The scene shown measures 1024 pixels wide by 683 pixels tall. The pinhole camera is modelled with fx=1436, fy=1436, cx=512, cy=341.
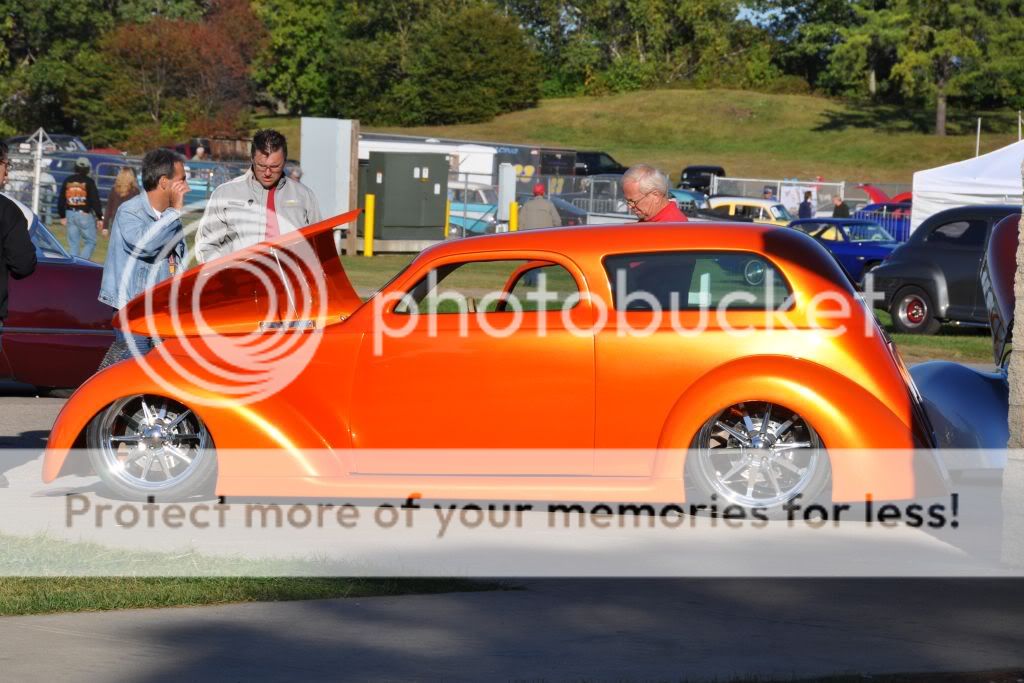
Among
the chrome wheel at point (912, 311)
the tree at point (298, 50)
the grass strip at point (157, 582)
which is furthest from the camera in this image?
the tree at point (298, 50)

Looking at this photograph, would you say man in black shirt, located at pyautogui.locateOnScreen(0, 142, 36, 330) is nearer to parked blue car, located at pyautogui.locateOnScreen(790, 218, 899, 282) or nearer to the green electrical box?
parked blue car, located at pyautogui.locateOnScreen(790, 218, 899, 282)

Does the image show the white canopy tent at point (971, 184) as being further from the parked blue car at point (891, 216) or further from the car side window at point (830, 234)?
the parked blue car at point (891, 216)

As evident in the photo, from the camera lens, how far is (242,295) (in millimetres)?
7715

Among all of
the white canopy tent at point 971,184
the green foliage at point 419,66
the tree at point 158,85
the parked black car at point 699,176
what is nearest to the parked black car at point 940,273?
the white canopy tent at point 971,184

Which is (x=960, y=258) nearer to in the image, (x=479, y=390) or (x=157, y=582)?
(x=479, y=390)

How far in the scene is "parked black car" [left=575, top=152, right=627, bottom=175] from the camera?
57594 millimetres

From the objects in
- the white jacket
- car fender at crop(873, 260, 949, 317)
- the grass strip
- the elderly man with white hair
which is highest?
the elderly man with white hair

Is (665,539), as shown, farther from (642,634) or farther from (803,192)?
(803,192)

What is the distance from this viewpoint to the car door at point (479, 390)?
707 cm

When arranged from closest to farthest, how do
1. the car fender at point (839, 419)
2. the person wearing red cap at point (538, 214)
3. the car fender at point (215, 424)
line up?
1. the car fender at point (839, 419)
2. the car fender at point (215, 424)
3. the person wearing red cap at point (538, 214)

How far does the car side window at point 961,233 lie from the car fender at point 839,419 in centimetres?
1395

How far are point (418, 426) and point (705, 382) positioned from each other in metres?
1.43

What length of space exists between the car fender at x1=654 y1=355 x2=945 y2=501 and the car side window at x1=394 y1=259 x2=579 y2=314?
0.86 metres

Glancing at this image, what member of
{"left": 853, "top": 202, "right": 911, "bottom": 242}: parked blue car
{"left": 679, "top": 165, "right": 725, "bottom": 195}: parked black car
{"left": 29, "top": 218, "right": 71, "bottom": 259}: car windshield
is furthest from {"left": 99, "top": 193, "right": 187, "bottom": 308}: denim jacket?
{"left": 679, "top": 165, "right": 725, "bottom": 195}: parked black car
